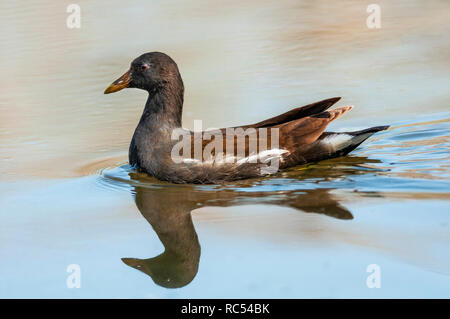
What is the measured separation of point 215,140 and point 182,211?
95cm

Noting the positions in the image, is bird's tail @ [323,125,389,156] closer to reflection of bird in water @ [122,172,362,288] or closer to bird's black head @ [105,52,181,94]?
reflection of bird in water @ [122,172,362,288]

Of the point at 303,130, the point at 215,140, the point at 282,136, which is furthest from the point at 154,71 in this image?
the point at 303,130

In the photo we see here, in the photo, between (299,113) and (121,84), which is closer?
(299,113)

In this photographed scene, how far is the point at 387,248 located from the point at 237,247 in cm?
92

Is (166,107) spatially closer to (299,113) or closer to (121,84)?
(121,84)

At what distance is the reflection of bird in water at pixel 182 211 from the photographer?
14.5 ft

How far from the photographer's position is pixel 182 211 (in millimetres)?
5441

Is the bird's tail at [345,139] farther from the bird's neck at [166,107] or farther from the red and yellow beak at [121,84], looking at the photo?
→ the red and yellow beak at [121,84]

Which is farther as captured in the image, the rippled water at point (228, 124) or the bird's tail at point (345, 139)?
the bird's tail at point (345, 139)

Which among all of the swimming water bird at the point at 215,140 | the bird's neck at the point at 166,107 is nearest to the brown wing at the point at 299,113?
the swimming water bird at the point at 215,140

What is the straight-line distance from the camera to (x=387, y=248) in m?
4.46

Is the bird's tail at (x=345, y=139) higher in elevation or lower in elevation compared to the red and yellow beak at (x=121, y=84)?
lower

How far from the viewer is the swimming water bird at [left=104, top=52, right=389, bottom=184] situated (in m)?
6.17

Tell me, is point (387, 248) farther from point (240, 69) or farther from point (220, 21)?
point (220, 21)
